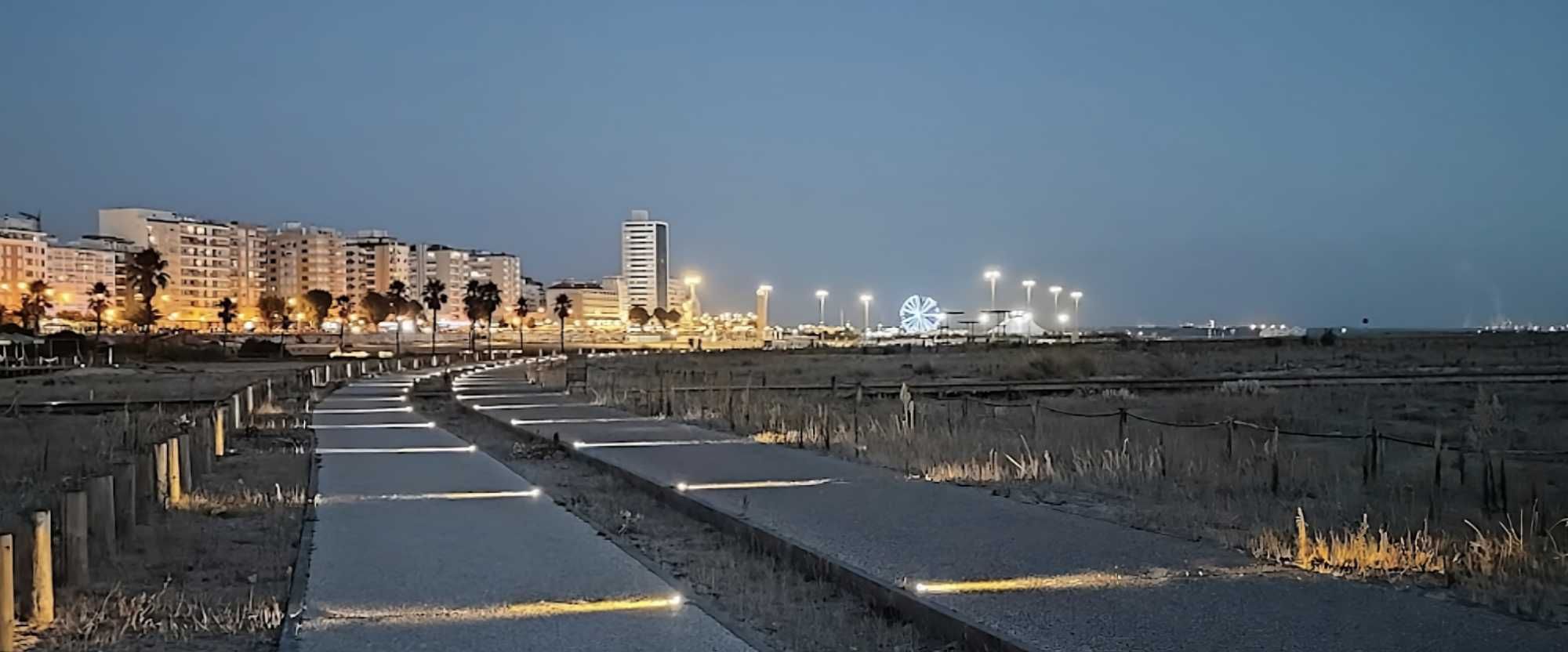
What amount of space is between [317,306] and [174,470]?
164m

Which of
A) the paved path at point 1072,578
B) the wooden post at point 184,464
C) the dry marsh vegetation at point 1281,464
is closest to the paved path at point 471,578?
the wooden post at point 184,464

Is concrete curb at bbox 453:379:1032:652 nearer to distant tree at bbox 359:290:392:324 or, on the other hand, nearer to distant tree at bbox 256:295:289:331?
distant tree at bbox 359:290:392:324

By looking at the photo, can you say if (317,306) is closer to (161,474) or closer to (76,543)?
(161,474)

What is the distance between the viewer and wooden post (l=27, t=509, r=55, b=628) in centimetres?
775

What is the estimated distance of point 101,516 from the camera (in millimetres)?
9742

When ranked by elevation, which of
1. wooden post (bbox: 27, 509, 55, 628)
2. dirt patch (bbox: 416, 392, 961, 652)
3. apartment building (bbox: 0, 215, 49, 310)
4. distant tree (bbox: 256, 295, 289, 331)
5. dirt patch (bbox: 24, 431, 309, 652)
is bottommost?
dirt patch (bbox: 416, 392, 961, 652)

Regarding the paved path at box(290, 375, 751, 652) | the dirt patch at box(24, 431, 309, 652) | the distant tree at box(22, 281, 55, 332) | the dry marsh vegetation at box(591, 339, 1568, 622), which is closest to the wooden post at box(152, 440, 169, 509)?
the dirt patch at box(24, 431, 309, 652)

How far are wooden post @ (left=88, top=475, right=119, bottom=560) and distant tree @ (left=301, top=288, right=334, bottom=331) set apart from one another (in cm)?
16668

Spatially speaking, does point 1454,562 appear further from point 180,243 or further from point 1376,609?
point 180,243

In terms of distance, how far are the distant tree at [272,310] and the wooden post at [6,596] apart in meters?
169

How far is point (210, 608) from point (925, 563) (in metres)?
4.48

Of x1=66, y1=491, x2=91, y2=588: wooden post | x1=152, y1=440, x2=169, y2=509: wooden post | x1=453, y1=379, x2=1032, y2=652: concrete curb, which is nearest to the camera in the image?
x1=453, y1=379, x2=1032, y2=652: concrete curb

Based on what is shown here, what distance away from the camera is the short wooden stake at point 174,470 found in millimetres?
13117

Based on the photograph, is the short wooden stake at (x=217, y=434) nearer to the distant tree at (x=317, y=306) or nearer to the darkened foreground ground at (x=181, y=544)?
the darkened foreground ground at (x=181, y=544)
